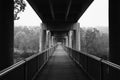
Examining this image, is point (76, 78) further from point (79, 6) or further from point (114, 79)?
point (79, 6)

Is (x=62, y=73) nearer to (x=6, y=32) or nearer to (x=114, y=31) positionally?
(x=6, y=32)

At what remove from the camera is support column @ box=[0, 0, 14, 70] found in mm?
9330

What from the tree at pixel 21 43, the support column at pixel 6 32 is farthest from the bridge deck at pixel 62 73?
the tree at pixel 21 43

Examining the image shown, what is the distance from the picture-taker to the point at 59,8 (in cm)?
2416

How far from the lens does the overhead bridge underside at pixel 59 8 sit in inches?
777

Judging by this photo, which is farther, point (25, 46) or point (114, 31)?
point (25, 46)

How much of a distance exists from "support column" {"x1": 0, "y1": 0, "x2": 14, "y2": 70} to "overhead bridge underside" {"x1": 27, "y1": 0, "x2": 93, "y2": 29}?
7.38m

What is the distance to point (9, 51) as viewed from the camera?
10078 mm

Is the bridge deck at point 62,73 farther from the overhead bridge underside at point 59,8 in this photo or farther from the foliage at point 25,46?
the foliage at point 25,46

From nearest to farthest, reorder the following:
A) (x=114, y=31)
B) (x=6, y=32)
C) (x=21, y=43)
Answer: (x=114, y=31) → (x=6, y=32) → (x=21, y=43)

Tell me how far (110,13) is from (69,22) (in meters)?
28.6

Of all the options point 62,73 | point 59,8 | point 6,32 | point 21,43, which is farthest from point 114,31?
point 21,43

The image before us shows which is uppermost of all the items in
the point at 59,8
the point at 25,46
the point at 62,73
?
the point at 59,8

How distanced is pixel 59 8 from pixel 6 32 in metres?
14.9
